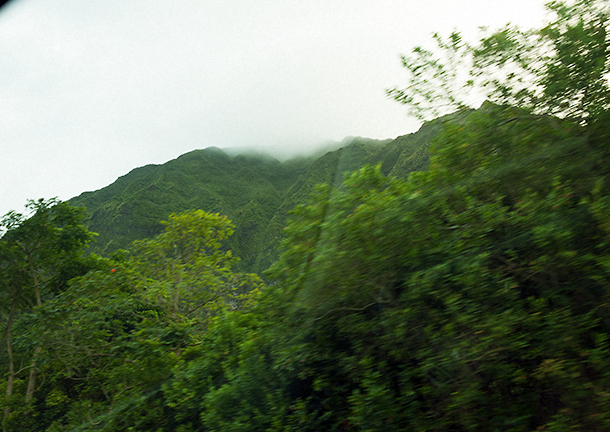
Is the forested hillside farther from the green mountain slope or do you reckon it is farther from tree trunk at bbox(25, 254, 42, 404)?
tree trunk at bbox(25, 254, 42, 404)

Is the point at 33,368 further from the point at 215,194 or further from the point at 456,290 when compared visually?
the point at 215,194

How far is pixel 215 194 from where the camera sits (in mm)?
72875

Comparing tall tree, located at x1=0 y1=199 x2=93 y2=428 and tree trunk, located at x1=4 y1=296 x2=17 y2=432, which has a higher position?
tall tree, located at x1=0 y1=199 x2=93 y2=428

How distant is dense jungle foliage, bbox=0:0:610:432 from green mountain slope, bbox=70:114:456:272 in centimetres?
3175

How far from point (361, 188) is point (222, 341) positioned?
260 cm

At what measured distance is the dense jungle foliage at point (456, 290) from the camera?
8.45 ft

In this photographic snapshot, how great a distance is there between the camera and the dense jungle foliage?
8.45 feet

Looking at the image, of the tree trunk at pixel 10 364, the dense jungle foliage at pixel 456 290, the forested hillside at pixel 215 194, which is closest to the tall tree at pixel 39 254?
the tree trunk at pixel 10 364

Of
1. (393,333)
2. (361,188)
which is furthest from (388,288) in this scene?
(361,188)

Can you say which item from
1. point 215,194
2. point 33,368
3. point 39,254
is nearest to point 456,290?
point 33,368

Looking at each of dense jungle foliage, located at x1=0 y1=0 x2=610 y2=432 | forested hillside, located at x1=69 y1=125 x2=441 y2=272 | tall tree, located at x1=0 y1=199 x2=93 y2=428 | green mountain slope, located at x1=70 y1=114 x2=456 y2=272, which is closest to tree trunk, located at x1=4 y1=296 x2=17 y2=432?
tall tree, located at x1=0 y1=199 x2=93 y2=428

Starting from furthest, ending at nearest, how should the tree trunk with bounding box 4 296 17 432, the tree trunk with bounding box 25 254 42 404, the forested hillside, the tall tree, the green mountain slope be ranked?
1. the green mountain slope
2. the forested hillside
3. the tall tree
4. the tree trunk with bounding box 4 296 17 432
5. the tree trunk with bounding box 25 254 42 404

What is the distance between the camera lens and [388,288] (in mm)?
3369

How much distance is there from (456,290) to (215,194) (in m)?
72.5
